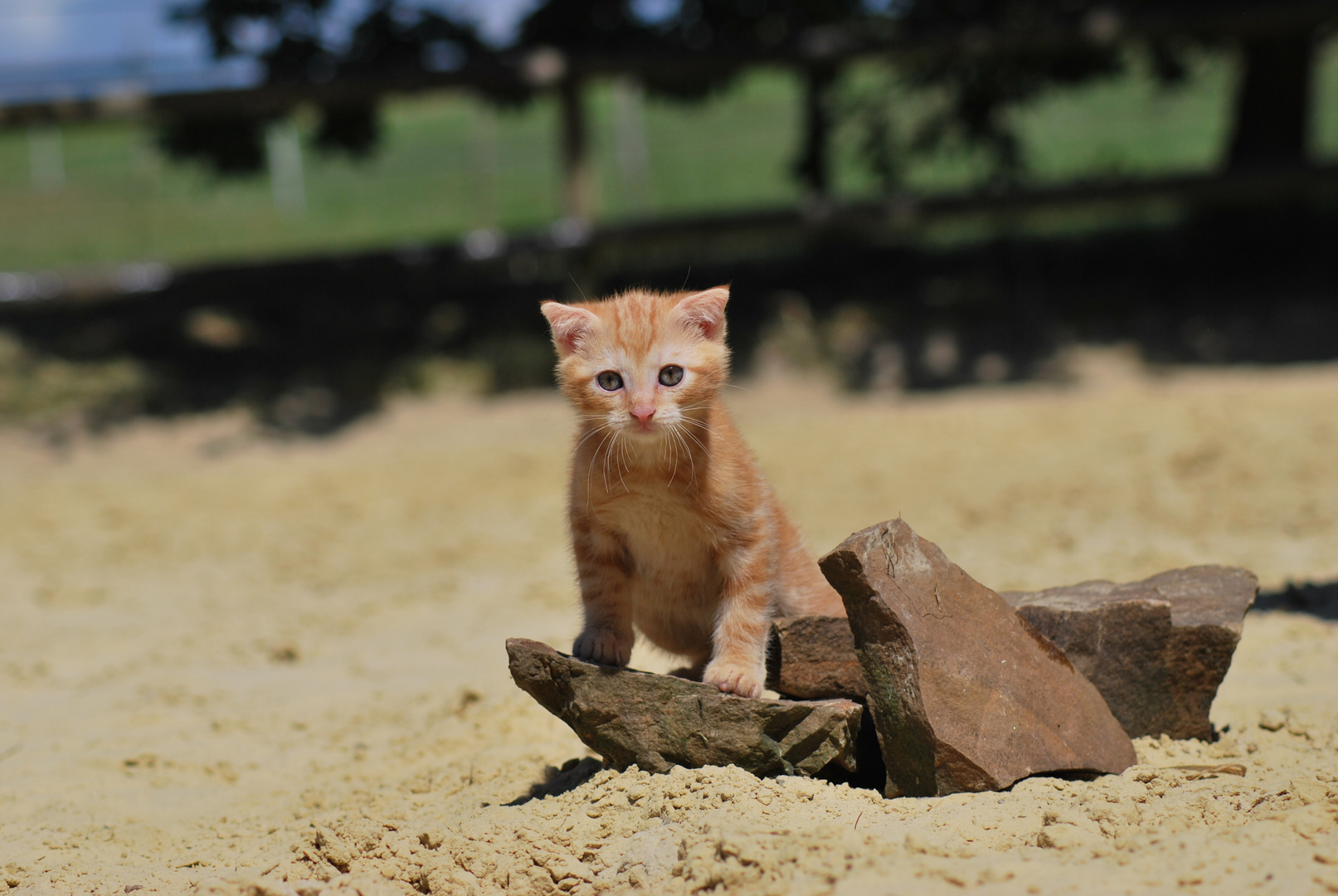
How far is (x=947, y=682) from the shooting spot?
8.73ft

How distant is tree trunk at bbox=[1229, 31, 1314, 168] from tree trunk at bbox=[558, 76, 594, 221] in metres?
5.66

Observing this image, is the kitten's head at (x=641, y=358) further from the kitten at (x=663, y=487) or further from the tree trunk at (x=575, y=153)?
the tree trunk at (x=575, y=153)

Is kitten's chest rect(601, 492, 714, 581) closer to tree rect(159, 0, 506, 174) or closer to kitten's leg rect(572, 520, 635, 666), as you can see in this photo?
kitten's leg rect(572, 520, 635, 666)

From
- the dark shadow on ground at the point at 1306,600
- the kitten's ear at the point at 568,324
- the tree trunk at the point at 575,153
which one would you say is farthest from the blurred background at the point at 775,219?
the kitten's ear at the point at 568,324

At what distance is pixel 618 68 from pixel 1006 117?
3.59 m

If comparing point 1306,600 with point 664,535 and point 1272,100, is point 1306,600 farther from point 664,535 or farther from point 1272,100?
point 1272,100

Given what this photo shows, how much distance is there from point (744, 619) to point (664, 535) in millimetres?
326

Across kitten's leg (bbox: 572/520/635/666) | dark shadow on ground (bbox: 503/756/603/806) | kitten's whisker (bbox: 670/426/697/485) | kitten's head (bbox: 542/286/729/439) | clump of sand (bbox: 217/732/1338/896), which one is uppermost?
kitten's head (bbox: 542/286/729/439)

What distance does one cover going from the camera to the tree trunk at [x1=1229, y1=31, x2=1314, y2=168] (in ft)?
31.4

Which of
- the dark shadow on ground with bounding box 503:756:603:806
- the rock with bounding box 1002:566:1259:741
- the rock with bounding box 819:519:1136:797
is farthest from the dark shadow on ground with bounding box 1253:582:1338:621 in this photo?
the dark shadow on ground with bounding box 503:756:603:806

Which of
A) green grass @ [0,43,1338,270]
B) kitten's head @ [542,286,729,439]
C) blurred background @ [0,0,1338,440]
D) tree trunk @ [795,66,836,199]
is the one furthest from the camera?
green grass @ [0,43,1338,270]

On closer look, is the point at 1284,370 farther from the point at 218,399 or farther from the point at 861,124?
the point at 218,399

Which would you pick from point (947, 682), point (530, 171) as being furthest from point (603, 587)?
point (530, 171)

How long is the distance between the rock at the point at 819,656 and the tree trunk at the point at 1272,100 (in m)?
8.36
